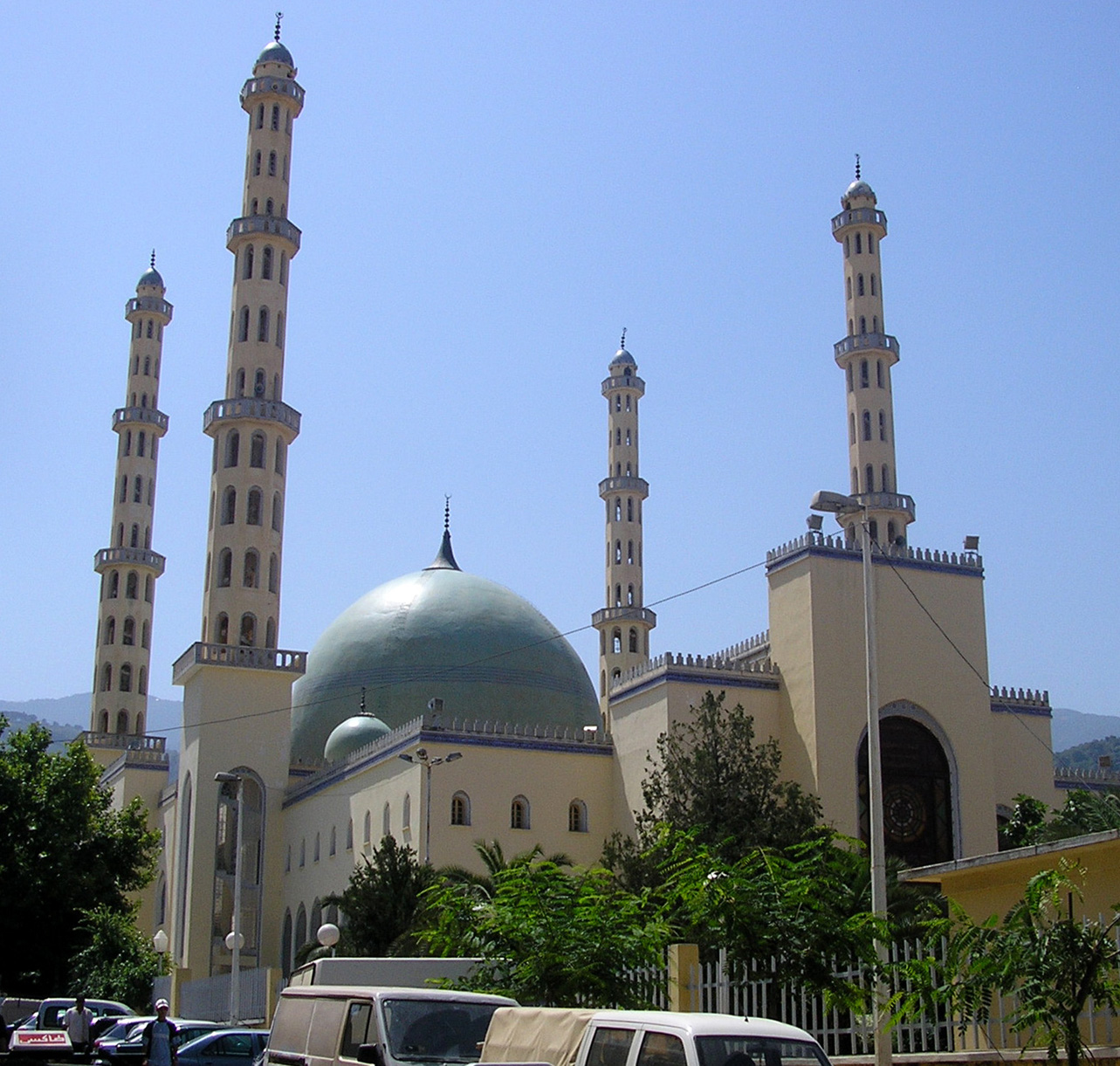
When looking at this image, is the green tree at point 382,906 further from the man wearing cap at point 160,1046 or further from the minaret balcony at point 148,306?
the minaret balcony at point 148,306

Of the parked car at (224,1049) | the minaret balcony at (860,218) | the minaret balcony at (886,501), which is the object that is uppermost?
the minaret balcony at (860,218)

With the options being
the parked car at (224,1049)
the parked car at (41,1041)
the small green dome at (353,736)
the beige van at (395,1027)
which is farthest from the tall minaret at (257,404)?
the beige van at (395,1027)

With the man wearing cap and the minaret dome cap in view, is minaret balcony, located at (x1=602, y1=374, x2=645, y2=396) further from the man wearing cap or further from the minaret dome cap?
the man wearing cap

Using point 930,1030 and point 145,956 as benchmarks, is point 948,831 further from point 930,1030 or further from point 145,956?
point 930,1030

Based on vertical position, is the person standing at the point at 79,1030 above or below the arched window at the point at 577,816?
below

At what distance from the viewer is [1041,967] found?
949 centimetres

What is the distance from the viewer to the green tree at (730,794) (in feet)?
89.7

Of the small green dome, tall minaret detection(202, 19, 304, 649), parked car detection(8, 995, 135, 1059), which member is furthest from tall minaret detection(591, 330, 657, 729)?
parked car detection(8, 995, 135, 1059)

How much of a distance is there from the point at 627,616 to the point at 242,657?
12480mm

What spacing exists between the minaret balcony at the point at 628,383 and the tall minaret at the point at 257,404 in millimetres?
11065

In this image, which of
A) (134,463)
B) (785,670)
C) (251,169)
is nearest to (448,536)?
(134,463)

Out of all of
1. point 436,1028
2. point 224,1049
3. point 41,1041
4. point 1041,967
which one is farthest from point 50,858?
point 1041,967

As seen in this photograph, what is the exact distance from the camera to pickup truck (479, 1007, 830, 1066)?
27.7 ft

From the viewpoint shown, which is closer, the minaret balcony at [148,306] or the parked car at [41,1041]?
the parked car at [41,1041]
